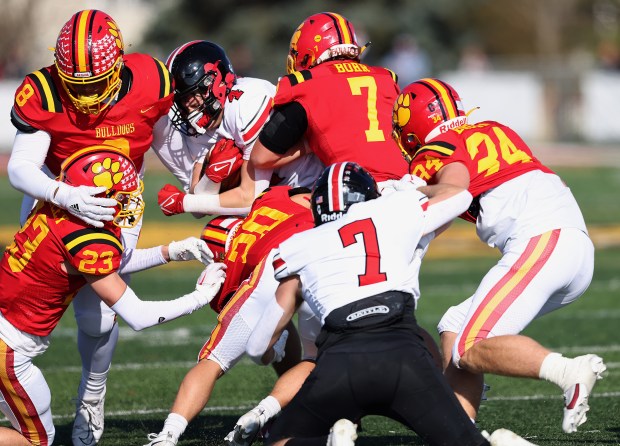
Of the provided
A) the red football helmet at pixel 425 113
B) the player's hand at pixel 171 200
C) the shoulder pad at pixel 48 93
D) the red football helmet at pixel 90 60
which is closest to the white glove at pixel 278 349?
the player's hand at pixel 171 200

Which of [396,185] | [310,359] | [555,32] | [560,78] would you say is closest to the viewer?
[396,185]

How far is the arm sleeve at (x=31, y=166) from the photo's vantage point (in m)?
4.88

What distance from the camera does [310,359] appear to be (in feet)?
17.0

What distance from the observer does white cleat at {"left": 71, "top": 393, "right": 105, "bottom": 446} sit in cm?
540

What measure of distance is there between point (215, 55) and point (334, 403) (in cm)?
216

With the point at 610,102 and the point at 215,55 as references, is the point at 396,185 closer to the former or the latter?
the point at 215,55

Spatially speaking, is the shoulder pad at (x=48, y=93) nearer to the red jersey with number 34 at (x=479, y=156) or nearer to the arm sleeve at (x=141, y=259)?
the arm sleeve at (x=141, y=259)

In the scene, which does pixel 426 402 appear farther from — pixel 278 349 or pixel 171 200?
pixel 171 200

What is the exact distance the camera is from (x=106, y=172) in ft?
15.8

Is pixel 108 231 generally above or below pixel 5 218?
above

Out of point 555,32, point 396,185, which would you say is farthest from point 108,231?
point 555,32

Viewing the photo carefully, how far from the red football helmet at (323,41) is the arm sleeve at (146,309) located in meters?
1.46

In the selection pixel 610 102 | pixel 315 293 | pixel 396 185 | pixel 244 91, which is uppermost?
pixel 244 91

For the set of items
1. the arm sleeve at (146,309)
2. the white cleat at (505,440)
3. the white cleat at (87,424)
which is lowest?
the white cleat at (87,424)
